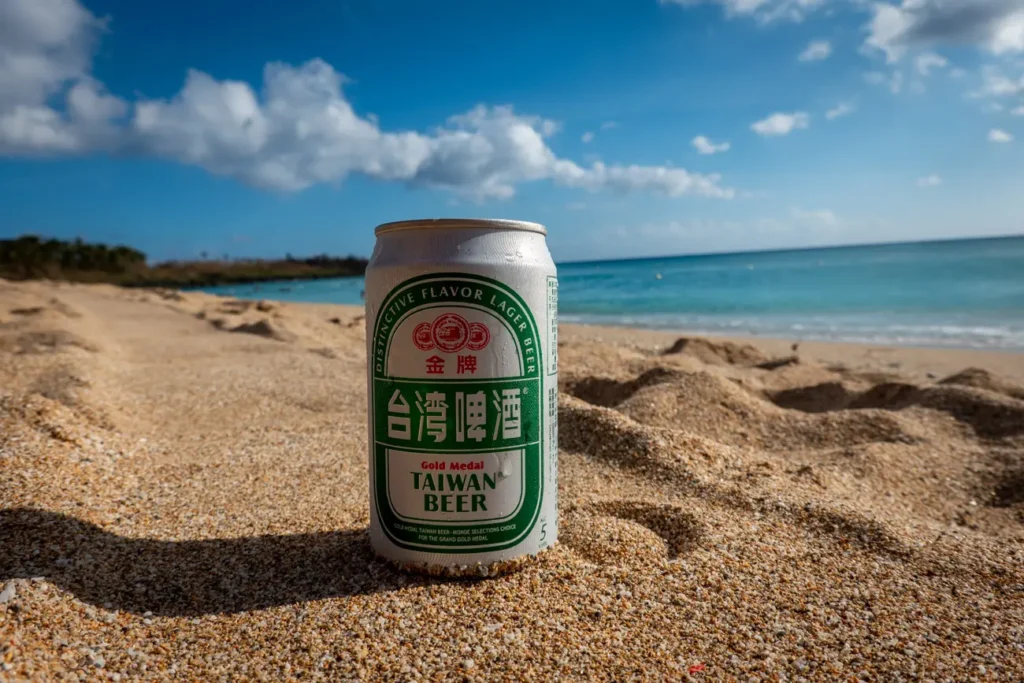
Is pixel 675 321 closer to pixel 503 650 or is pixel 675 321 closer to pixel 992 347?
pixel 992 347

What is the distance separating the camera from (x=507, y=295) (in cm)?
211

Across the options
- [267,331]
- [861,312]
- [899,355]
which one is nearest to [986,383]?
[899,355]

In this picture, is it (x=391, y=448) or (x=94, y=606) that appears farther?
(x=391, y=448)

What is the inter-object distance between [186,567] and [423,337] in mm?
1095

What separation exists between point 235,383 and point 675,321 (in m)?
11.8

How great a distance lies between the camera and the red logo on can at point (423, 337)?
2086mm

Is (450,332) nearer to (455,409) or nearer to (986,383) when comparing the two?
(455,409)

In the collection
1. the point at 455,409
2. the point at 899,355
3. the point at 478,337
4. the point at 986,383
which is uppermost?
the point at 478,337

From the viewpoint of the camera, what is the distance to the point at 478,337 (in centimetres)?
209

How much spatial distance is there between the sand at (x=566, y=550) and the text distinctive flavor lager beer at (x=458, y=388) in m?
0.16

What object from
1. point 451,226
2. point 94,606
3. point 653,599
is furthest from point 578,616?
point 94,606

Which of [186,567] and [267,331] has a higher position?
[267,331]

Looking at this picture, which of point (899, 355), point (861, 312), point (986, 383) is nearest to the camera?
point (986, 383)

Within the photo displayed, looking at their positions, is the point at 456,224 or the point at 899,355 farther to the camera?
the point at 899,355
